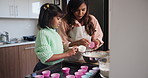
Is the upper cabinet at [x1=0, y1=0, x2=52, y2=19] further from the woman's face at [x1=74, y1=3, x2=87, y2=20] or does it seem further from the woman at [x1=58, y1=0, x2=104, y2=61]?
the woman's face at [x1=74, y1=3, x2=87, y2=20]

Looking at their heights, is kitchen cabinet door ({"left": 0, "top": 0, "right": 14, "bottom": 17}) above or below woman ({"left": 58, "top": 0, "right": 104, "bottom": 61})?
above

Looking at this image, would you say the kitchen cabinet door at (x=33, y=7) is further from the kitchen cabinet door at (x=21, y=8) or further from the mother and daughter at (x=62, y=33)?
the mother and daughter at (x=62, y=33)

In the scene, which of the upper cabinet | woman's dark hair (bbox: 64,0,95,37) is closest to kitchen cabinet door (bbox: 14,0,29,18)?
the upper cabinet

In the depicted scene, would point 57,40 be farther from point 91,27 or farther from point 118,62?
point 118,62

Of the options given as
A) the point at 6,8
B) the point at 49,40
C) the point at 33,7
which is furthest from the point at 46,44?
the point at 33,7

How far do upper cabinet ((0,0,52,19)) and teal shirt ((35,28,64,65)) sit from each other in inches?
57.4

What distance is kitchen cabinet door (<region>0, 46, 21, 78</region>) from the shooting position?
2.14 m

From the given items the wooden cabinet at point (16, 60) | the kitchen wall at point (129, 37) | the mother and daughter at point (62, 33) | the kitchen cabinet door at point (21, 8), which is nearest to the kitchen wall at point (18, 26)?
the kitchen cabinet door at point (21, 8)

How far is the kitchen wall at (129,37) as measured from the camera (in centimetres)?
38

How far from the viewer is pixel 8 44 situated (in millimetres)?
2188

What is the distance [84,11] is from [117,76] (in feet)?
3.58

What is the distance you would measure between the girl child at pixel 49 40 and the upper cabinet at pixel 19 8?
139cm

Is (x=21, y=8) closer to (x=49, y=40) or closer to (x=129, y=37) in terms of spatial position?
(x=49, y=40)

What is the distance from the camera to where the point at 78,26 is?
1.55 meters
